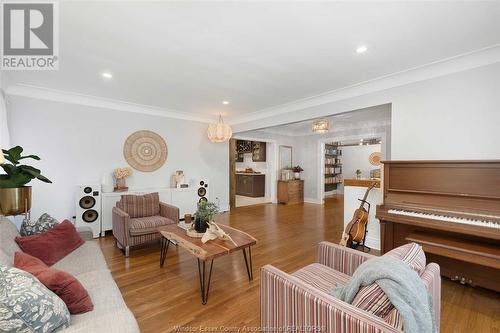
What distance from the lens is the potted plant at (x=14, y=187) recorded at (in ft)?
6.24

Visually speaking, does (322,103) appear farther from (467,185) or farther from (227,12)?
(227,12)

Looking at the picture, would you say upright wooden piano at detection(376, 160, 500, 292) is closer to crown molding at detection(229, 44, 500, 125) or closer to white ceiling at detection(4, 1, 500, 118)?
crown molding at detection(229, 44, 500, 125)

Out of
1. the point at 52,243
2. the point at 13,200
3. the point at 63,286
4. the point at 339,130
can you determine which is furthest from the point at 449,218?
the point at 339,130

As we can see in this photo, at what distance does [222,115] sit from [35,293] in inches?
188

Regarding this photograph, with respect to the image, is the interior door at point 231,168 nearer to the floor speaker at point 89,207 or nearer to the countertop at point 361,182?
the floor speaker at point 89,207

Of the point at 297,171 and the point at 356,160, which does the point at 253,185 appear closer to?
the point at 297,171

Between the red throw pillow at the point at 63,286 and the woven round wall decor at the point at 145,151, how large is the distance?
341 cm

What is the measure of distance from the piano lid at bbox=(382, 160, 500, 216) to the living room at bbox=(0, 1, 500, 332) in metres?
0.01

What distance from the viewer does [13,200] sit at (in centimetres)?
193

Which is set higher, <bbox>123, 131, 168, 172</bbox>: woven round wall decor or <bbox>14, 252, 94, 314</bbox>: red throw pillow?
<bbox>123, 131, 168, 172</bbox>: woven round wall decor

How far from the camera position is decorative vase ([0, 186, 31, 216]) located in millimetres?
1897

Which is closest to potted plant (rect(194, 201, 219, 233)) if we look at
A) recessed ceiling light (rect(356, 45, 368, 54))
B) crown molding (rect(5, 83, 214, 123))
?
recessed ceiling light (rect(356, 45, 368, 54))

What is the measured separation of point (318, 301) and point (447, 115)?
107 inches

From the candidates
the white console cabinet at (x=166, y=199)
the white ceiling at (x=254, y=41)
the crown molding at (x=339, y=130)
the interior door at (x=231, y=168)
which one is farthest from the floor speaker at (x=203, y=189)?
the white ceiling at (x=254, y=41)
